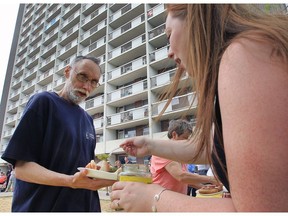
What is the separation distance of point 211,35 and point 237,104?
36cm

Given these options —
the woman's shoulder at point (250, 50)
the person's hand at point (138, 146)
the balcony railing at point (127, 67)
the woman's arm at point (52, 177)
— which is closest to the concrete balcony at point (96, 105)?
the balcony railing at point (127, 67)

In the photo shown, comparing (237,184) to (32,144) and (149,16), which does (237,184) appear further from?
(149,16)

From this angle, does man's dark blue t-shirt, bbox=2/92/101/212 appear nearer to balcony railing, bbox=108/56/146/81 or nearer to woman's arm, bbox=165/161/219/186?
woman's arm, bbox=165/161/219/186

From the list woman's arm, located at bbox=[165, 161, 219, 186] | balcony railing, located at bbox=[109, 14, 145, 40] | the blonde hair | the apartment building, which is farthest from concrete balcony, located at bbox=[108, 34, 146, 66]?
the blonde hair

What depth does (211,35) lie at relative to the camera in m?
0.87

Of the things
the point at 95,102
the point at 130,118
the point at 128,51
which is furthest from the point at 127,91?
the point at 95,102

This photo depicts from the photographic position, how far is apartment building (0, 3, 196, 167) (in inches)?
766

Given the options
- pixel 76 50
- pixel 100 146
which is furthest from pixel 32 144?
pixel 76 50

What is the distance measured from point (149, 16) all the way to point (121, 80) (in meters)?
6.47

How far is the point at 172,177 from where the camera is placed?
2584 mm

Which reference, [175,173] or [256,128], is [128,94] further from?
[256,128]

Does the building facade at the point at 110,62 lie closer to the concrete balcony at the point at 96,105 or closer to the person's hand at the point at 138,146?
the concrete balcony at the point at 96,105

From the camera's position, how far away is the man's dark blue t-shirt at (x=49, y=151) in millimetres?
1436

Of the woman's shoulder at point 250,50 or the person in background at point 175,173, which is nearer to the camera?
the woman's shoulder at point 250,50
